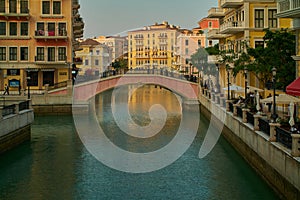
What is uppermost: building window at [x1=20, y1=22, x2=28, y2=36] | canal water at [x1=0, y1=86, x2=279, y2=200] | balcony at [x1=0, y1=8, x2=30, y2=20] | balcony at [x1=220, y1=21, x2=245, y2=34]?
balcony at [x1=0, y1=8, x2=30, y2=20]

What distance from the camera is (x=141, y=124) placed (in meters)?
33.2

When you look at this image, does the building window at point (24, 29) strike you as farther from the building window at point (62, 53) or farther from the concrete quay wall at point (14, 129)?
the concrete quay wall at point (14, 129)

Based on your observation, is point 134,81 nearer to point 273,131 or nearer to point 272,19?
point 272,19

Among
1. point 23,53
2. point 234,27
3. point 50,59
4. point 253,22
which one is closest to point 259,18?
point 253,22

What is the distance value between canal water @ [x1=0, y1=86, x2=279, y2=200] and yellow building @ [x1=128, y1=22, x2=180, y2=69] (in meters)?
86.8

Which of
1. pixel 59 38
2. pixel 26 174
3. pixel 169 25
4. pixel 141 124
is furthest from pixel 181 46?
pixel 26 174

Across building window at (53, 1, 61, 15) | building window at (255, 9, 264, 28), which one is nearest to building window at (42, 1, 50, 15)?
building window at (53, 1, 61, 15)

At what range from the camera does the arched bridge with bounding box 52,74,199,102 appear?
40.7 meters

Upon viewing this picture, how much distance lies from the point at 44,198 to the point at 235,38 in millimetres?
28334

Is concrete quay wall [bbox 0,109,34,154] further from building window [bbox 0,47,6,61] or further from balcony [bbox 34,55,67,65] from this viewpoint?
building window [bbox 0,47,6,61]

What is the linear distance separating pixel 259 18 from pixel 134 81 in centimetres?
2037

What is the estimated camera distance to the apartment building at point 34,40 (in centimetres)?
4300

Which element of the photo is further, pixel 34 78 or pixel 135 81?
pixel 135 81

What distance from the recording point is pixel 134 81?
5353 centimetres
